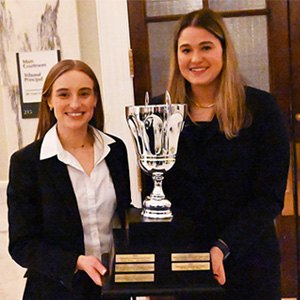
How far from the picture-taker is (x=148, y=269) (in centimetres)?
121

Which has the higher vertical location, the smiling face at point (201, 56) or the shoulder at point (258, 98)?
the smiling face at point (201, 56)

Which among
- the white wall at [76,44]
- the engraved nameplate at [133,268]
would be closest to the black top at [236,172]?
the engraved nameplate at [133,268]

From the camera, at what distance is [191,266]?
4.00 ft

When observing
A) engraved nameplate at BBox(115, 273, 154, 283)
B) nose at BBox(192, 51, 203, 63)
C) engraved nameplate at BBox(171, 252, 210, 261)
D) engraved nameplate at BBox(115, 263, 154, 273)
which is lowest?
engraved nameplate at BBox(115, 273, 154, 283)

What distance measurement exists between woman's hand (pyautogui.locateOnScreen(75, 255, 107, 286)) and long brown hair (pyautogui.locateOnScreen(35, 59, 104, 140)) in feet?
1.65

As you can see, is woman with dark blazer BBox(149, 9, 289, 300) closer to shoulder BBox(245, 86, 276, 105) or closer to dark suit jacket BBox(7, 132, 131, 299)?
shoulder BBox(245, 86, 276, 105)

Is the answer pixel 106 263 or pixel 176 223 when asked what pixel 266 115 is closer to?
pixel 176 223

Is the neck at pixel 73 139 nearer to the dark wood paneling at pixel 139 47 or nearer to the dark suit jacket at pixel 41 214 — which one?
the dark suit jacket at pixel 41 214

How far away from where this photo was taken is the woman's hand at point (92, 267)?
1.24 meters

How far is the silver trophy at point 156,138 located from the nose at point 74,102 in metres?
0.19

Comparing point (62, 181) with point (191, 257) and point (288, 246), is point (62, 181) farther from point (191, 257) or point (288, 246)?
point (288, 246)

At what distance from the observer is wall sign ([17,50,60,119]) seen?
233 cm

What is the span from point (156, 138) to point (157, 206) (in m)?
0.21

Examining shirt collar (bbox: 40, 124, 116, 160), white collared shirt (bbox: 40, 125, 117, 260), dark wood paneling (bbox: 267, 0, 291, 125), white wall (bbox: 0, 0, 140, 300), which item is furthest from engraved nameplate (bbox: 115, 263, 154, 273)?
dark wood paneling (bbox: 267, 0, 291, 125)
